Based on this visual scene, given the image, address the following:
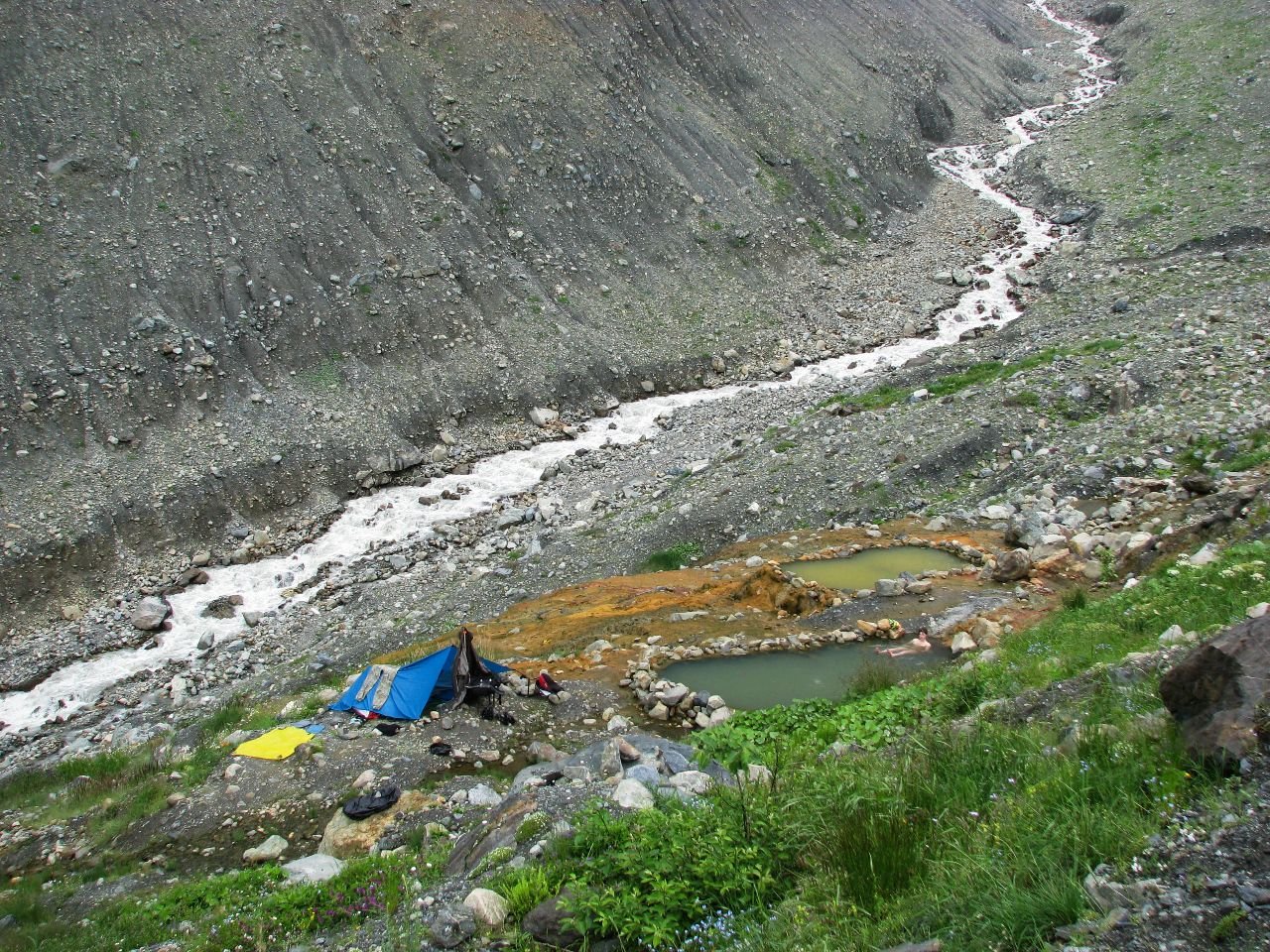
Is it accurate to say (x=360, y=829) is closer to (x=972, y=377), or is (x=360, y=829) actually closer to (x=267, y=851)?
(x=267, y=851)

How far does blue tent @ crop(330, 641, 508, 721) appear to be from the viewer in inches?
535

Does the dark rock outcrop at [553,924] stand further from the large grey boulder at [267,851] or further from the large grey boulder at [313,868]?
the large grey boulder at [267,851]

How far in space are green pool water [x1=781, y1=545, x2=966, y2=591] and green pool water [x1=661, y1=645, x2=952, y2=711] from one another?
2.61 meters

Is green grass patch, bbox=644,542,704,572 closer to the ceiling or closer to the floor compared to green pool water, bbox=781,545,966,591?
closer to the floor

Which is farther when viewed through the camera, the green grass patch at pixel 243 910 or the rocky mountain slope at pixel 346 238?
the rocky mountain slope at pixel 346 238

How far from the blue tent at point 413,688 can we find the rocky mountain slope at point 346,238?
10968mm

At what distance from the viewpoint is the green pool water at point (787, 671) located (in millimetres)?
13414

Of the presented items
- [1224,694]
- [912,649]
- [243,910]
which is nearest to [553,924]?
[243,910]

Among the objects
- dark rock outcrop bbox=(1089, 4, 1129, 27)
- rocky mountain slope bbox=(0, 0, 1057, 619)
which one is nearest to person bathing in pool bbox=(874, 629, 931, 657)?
rocky mountain slope bbox=(0, 0, 1057, 619)

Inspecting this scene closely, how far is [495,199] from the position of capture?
32.8 metres

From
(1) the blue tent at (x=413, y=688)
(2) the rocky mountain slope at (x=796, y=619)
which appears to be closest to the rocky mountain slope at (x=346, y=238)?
(2) the rocky mountain slope at (x=796, y=619)

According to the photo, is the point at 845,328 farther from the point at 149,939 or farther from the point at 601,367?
the point at 149,939

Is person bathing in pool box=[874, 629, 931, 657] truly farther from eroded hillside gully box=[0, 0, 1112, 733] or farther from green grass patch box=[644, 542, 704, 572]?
eroded hillside gully box=[0, 0, 1112, 733]

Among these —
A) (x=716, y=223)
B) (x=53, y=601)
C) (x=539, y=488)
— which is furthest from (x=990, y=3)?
(x=53, y=601)
